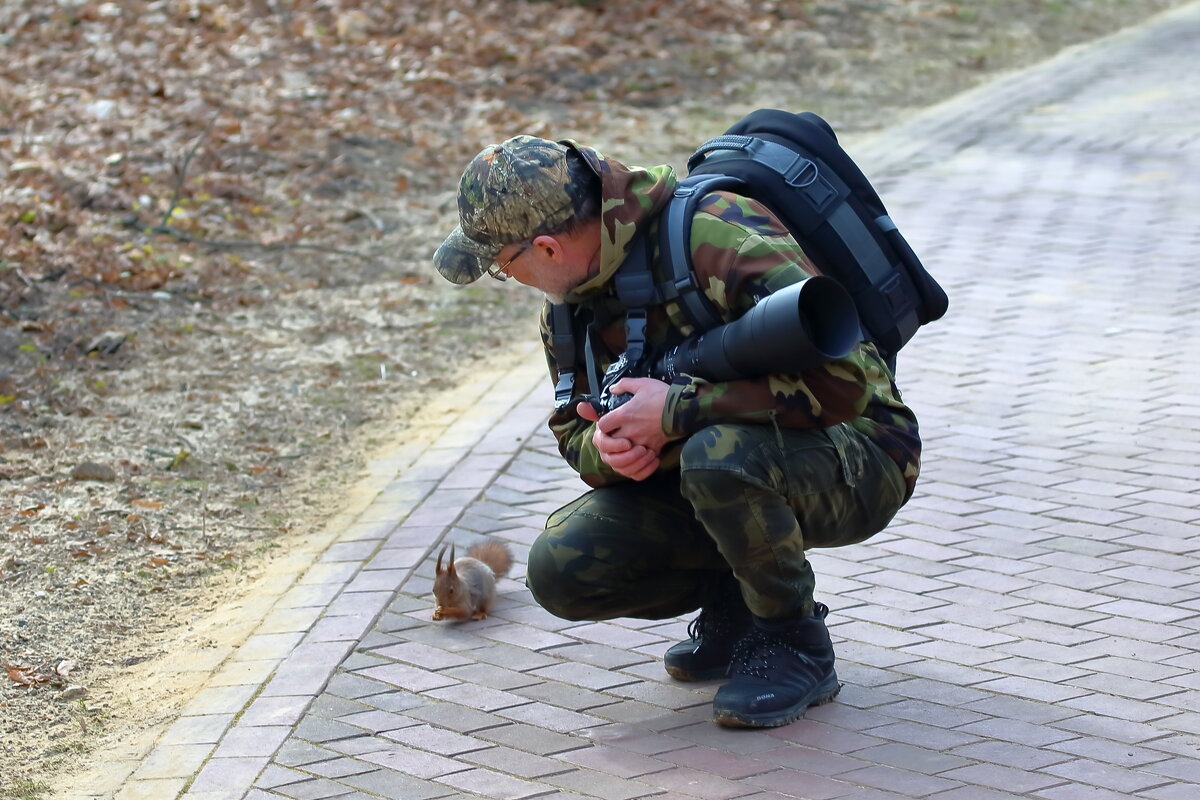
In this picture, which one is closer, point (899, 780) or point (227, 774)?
point (899, 780)

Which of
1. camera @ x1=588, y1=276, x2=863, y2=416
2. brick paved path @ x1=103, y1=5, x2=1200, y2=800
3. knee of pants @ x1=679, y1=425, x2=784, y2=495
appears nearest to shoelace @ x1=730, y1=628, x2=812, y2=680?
brick paved path @ x1=103, y1=5, x2=1200, y2=800

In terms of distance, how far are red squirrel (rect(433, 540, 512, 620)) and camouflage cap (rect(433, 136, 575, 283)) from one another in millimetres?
1134

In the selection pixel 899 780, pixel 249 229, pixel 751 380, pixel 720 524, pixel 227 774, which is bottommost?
pixel 899 780

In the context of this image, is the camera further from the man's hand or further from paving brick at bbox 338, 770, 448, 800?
paving brick at bbox 338, 770, 448, 800

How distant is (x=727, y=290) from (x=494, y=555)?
5.04ft

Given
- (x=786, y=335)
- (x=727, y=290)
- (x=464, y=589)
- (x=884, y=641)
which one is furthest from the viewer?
(x=464, y=589)

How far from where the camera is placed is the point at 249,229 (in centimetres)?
844

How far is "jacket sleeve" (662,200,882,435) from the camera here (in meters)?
3.10

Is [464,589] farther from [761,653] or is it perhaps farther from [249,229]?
[249,229]

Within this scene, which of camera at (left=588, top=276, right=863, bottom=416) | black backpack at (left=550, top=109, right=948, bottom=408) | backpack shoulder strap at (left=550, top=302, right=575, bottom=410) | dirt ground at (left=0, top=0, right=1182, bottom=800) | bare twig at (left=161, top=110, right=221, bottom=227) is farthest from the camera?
bare twig at (left=161, top=110, right=221, bottom=227)

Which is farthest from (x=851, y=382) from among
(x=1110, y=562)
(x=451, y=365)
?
(x=451, y=365)

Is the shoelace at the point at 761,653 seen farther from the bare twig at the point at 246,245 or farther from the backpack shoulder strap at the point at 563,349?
the bare twig at the point at 246,245

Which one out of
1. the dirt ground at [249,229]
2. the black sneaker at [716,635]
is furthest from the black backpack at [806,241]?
the dirt ground at [249,229]

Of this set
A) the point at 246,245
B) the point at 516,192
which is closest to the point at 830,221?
the point at 516,192
